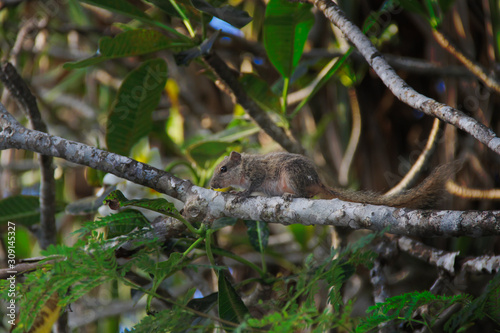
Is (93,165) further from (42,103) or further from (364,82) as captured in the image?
(42,103)

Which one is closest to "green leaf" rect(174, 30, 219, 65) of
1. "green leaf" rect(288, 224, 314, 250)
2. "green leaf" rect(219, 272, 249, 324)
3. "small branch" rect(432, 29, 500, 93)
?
"green leaf" rect(219, 272, 249, 324)

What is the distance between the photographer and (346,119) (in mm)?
2928

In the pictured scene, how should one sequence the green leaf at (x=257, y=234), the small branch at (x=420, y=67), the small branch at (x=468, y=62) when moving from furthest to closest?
1. the small branch at (x=420, y=67)
2. the small branch at (x=468, y=62)
3. the green leaf at (x=257, y=234)

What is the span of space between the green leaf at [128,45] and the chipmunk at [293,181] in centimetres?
57

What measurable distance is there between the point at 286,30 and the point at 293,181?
25.0 inches

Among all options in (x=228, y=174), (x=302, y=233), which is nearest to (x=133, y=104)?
(x=228, y=174)

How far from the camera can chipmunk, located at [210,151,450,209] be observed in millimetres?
1378

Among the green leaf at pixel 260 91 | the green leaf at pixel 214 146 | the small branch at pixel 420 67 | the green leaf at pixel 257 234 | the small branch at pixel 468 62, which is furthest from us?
the small branch at pixel 420 67

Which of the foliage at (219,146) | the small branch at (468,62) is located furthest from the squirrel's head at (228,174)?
the small branch at (468,62)

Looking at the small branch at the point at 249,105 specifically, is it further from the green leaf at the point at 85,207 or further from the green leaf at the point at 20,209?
the green leaf at the point at 20,209

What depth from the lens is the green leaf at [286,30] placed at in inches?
70.6

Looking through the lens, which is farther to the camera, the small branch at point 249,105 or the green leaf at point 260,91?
the green leaf at point 260,91

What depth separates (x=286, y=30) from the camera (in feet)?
6.05

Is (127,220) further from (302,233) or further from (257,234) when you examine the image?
(302,233)
